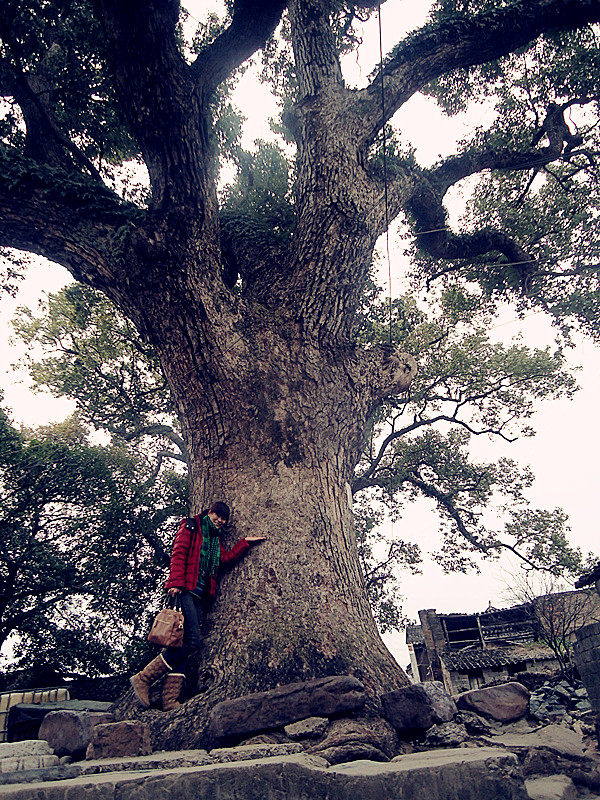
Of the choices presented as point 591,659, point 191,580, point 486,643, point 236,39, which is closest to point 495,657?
point 486,643

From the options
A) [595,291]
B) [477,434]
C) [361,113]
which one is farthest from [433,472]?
[361,113]

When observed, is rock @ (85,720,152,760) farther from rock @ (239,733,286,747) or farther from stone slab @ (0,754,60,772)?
rock @ (239,733,286,747)

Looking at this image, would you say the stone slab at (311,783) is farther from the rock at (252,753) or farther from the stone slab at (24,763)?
the stone slab at (24,763)

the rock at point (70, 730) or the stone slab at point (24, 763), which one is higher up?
the rock at point (70, 730)

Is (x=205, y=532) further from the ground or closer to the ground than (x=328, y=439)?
closer to the ground

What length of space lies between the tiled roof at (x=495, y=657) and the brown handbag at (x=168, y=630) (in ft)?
58.1

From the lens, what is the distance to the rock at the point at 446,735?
296 centimetres

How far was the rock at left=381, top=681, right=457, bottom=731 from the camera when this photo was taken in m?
3.07

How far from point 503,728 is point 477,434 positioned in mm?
9565

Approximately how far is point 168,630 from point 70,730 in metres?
0.89

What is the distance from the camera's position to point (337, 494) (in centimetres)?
468

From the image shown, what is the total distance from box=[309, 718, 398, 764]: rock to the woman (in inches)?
48.3

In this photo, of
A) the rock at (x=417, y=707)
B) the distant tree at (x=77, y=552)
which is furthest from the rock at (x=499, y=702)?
the distant tree at (x=77, y=552)

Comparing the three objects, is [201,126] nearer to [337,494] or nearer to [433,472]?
[337,494]
